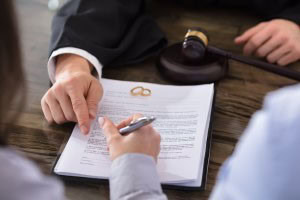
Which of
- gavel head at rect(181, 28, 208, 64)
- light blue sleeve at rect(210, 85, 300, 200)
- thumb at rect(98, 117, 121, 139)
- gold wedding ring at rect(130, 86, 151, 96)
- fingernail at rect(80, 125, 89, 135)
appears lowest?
fingernail at rect(80, 125, 89, 135)

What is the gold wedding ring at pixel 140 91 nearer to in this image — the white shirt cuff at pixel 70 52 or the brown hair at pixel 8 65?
the white shirt cuff at pixel 70 52

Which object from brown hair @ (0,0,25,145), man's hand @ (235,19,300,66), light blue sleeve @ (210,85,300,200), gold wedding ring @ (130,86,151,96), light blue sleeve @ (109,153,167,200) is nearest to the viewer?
light blue sleeve @ (210,85,300,200)

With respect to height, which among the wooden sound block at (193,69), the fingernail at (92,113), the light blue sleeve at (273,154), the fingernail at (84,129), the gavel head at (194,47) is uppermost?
the light blue sleeve at (273,154)

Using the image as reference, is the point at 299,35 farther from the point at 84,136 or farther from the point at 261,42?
the point at 84,136

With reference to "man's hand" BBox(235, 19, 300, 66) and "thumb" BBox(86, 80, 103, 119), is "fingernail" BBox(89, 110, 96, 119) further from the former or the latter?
"man's hand" BBox(235, 19, 300, 66)

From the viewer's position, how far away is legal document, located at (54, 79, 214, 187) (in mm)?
708

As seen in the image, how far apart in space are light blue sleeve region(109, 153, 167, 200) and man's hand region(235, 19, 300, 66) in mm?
500

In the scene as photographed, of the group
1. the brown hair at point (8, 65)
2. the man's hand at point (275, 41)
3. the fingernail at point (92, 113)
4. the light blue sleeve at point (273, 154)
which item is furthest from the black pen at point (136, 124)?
the man's hand at point (275, 41)

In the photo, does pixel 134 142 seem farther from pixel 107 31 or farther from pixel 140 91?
pixel 107 31

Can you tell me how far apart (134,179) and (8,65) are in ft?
0.82

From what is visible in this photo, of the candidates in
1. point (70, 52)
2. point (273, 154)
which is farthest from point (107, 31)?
point (273, 154)

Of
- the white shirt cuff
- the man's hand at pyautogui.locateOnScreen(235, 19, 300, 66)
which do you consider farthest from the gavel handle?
the white shirt cuff

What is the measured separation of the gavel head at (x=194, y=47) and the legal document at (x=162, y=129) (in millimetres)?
82

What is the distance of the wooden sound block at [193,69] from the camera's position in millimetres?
925
